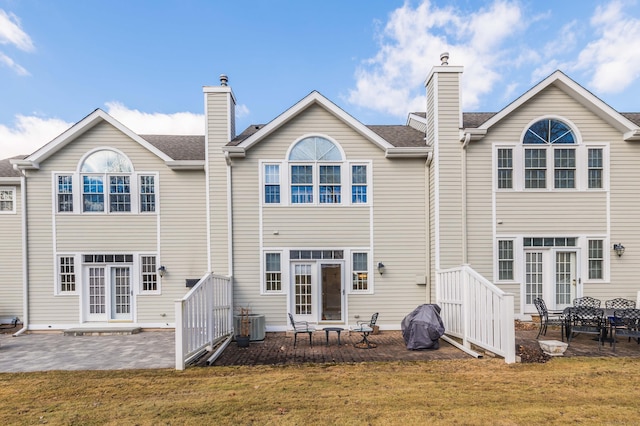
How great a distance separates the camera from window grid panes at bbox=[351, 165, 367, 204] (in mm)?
10180

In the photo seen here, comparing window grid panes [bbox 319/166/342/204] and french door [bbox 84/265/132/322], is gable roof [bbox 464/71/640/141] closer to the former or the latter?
window grid panes [bbox 319/166/342/204]

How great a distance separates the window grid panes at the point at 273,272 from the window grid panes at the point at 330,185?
7.34 feet

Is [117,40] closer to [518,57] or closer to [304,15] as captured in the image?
[304,15]

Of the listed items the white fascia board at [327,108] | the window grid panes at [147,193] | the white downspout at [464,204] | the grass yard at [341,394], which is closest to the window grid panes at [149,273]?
the window grid panes at [147,193]

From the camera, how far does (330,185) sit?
10141 millimetres

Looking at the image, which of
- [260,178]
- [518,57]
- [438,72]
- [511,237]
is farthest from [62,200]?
[518,57]

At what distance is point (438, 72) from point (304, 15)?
10.3 meters

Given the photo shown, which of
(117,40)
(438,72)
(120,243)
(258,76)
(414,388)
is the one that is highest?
(117,40)

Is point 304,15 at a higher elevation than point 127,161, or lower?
higher

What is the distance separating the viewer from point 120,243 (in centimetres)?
1046

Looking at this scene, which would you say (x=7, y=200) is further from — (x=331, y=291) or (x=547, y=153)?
(x=547, y=153)

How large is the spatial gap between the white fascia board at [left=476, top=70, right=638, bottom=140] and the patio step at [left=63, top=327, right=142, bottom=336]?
1192cm

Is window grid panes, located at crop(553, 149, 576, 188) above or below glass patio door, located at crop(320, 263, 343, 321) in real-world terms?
above

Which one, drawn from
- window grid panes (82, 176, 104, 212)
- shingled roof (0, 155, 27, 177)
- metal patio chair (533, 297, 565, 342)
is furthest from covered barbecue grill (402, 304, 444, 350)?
shingled roof (0, 155, 27, 177)
